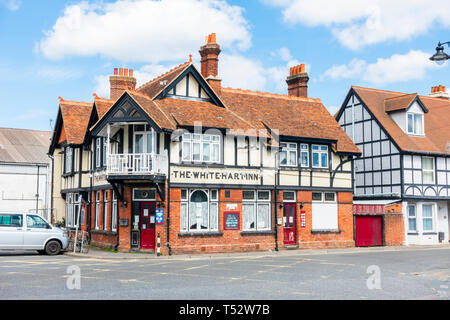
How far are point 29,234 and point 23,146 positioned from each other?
28260 mm

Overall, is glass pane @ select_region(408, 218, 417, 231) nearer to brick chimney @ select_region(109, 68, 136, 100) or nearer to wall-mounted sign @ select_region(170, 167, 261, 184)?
wall-mounted sign @ select_region(170, 167, 261, 184)

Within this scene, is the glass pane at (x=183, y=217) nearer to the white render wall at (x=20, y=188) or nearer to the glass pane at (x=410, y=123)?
the glass pane at (x=410, y=123)

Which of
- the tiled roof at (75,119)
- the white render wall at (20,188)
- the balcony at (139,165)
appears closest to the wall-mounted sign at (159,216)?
the balcony at (139,165)

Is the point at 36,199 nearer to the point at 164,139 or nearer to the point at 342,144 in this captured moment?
the point at 164,139

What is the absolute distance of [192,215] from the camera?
23250 mm

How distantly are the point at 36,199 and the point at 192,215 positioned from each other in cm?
2439

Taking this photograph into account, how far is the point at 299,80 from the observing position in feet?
100

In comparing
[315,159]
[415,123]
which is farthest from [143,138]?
[415,123]

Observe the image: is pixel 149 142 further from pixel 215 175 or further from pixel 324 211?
pixel 324 211

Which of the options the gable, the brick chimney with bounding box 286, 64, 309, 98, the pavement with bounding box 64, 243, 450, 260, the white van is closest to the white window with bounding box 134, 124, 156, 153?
the gable

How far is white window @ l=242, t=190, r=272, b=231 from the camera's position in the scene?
80.7ft

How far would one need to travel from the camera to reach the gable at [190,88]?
952 inches

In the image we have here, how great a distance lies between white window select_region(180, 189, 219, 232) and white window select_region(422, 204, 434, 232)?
46.8 ft

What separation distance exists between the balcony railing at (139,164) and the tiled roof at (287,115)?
221 inches
